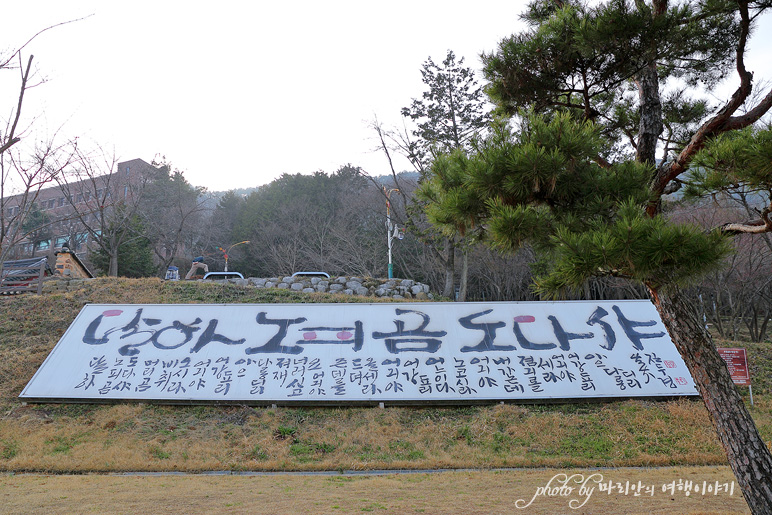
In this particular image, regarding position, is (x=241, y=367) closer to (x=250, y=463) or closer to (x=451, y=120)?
(x=250, y=463)

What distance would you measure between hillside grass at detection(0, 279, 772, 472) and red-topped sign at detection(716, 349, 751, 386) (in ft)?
2.02

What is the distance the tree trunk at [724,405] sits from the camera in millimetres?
3258

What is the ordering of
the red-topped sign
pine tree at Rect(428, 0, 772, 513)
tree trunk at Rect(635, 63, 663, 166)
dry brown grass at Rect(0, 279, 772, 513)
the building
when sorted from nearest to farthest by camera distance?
1. pine tree at Rect(428, 0, 772, 513)
2. tree trunk at Rect(635, 63, 663, 166)
3. dry brown grass at Rect(0, 279, 772, 513)
4. the red-topped sign
5. the building

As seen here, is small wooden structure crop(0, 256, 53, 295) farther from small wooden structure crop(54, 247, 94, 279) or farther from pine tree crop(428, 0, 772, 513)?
pine tree crop(428, 0, 772, 513)

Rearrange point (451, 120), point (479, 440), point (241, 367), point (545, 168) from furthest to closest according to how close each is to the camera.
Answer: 1. point (451, 120)
2. point (241, 367)
3. point (479, 440)
4. point (545, 168)

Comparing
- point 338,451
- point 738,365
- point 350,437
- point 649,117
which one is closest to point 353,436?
point 350,437

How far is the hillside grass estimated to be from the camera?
5992 millimetres

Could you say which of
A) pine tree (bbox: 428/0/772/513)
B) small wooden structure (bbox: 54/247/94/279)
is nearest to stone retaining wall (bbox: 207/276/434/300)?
small wooden structure (bbox: 54/247/94/279)

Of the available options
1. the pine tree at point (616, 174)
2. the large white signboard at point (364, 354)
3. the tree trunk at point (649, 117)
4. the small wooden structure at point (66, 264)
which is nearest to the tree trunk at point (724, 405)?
the pine tree at point (616, 174)

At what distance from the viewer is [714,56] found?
168 inches

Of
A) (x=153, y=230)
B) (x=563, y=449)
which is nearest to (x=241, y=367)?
(x=563, y=449)

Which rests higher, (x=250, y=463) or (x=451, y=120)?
(x=451, y=120)

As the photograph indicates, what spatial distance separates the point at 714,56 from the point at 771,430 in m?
5.31

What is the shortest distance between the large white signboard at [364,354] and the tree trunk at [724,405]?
393 centimetres
